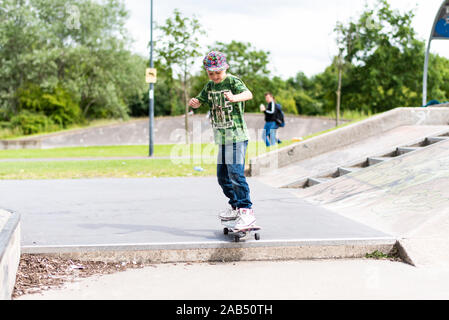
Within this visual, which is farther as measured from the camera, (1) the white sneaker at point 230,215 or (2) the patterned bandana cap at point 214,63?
(1) the white sneaker at point 230,215

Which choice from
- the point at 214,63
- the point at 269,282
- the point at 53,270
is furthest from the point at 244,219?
the point at 53,270

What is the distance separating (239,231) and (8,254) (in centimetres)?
199

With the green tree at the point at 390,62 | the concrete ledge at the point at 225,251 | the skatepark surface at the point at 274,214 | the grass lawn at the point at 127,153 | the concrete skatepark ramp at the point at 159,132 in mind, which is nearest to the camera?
the concrete ledge at the point at 225,251

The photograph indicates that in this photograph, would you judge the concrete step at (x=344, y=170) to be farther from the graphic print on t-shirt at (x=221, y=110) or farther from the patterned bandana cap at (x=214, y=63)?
the patterned bandana cap at (x=214, y=63)

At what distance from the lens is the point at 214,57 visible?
4371 millimetres

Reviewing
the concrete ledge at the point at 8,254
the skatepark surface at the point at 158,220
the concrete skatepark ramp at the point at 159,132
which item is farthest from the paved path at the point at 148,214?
the concrete skatepark ramp at the point at 159,132

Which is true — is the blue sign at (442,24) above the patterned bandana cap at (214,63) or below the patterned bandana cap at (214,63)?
above

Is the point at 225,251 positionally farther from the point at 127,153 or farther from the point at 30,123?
the point at 30,123

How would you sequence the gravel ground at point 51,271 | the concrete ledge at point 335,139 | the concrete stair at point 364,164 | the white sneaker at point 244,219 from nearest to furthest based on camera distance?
the gravel ground at point 51,271 < the white sneaker at point 244,219 < the concrete stair at point 364,164 < the concrete ledge at point 335,139

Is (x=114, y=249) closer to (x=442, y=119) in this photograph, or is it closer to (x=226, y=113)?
(x=226, y=113)

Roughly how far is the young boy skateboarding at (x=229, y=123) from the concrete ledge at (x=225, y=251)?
27 cm

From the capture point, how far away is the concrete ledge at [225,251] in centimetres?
411

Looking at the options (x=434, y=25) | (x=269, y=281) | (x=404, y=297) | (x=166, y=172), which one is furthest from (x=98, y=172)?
(x=434, y=25)

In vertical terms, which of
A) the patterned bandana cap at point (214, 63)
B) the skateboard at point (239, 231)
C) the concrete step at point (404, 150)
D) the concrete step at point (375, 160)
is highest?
the patterned bandana cap at point (214, 63)
